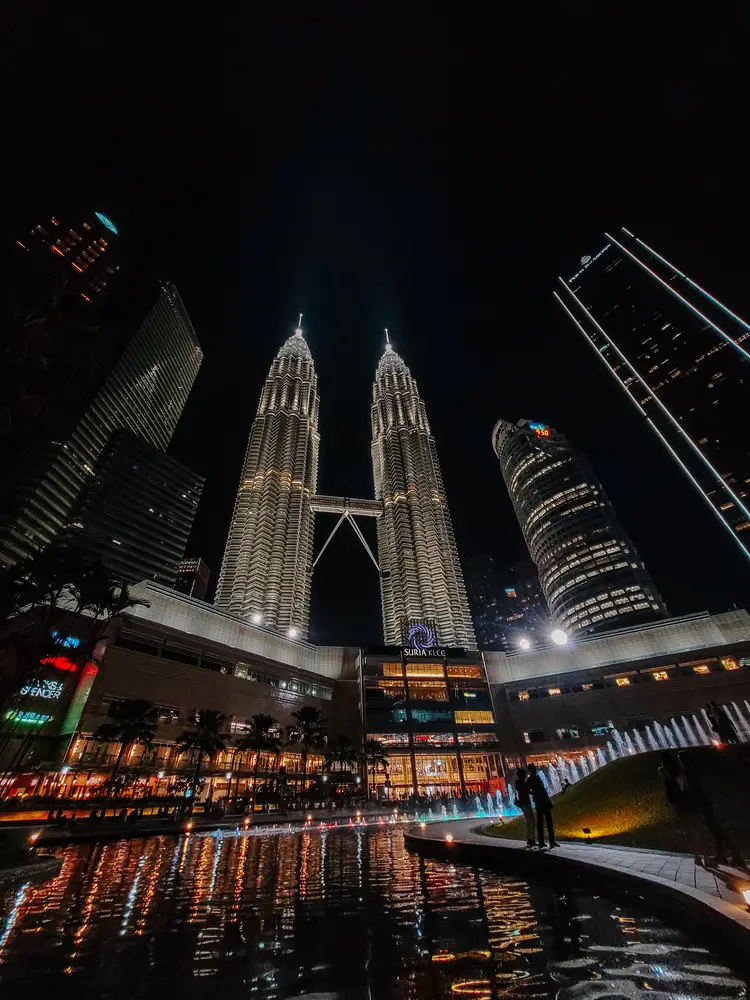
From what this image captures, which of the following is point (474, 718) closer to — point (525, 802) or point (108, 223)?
point (525, 802)

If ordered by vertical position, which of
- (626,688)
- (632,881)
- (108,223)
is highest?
(108,223)

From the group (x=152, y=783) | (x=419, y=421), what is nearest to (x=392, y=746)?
(x=152, y=783)

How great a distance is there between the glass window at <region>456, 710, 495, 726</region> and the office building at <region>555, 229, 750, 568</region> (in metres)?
55.7

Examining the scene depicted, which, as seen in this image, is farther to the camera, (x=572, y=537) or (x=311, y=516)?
(x=572, y=537)

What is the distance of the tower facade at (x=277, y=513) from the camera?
4646 inches

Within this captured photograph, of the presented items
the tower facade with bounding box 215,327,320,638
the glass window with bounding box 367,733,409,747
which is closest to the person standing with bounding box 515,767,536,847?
the glass window with bounding box 367,733,409,747

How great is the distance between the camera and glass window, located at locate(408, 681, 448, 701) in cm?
8988

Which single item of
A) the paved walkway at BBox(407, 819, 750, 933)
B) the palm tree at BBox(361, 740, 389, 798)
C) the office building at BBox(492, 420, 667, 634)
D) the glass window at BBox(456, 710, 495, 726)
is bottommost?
the paved walkway at BBox(407, 819, 750, 933)

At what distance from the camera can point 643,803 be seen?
1238cm

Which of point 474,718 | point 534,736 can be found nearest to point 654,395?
point 534,736

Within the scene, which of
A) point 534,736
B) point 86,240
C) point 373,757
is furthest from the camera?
point 86,240

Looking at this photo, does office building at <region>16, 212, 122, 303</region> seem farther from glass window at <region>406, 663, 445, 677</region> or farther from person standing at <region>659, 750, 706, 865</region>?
person standing at <region>659, 750, 706, 865</region>

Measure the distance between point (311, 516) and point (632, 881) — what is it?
141334 mm

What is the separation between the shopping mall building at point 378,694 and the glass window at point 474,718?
0.29 meters
